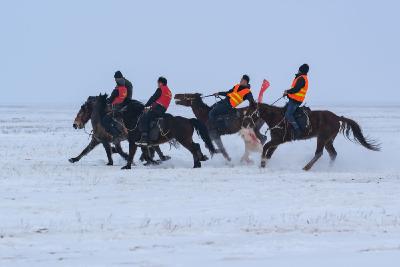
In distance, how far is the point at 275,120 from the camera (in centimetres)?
1675

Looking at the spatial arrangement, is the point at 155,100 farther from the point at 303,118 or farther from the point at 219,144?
the point at 303,118

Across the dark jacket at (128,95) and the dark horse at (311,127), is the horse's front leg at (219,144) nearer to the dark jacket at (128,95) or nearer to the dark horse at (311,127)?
the dark horse at (311,127)

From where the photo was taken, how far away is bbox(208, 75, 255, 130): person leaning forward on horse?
18188 millimetres

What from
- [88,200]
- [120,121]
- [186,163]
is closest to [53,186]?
[88,200]

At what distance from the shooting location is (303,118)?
650 inches

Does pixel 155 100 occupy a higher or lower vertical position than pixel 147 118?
higher

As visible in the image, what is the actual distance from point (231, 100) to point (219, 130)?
766 mm

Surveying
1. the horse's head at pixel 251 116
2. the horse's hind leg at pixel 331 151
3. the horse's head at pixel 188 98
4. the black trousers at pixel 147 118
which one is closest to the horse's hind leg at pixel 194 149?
the black trousers at pixel 147 118

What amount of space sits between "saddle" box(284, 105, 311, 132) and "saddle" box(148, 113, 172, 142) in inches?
111

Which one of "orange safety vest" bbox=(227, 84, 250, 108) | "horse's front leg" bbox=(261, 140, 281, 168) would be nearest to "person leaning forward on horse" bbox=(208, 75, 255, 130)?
"orange safety vest" bbox=(227, 84, 250, 108)

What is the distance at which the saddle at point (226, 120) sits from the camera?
18.3 metres

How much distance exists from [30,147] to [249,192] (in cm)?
1441

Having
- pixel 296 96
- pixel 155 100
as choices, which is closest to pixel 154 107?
pixel 155 100

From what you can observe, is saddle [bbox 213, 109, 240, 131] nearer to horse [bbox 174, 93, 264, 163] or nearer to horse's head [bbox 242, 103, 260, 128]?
horse [bbox 174, 93, 264, 163]
